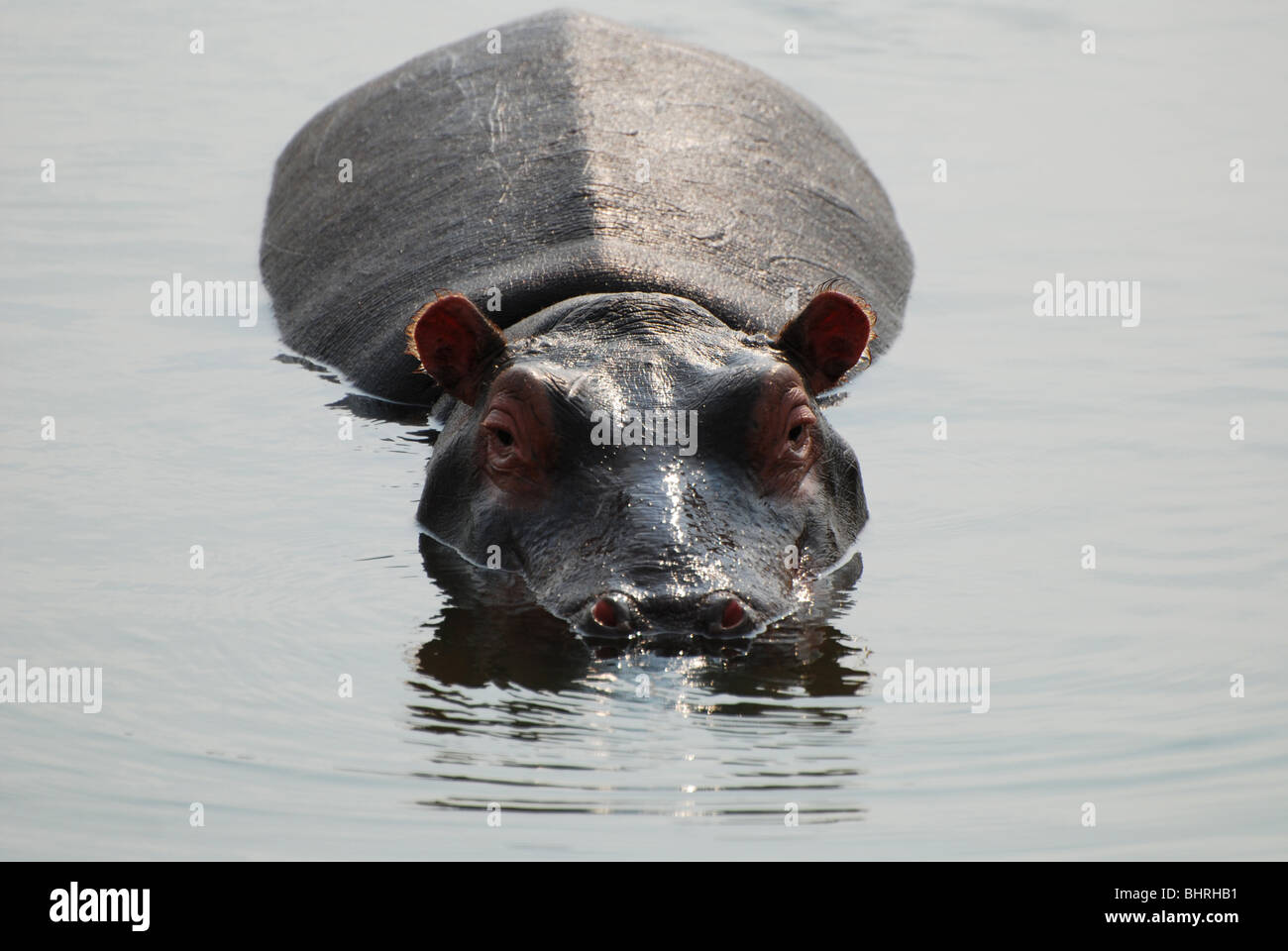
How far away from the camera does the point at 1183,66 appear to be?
20125mm

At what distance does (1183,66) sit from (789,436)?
13.5 meters

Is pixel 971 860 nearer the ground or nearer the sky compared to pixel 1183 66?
nearer the ground

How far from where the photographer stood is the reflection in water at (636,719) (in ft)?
20.2

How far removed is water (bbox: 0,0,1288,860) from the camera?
613 centimetres

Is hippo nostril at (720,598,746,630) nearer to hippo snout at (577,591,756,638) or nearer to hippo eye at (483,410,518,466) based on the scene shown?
hippo snout at (577,591,756,638)

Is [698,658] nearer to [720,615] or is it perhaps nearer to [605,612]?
[720,615]

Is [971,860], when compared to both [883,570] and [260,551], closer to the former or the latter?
[883,570]

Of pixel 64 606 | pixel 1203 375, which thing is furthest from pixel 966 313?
pixel 64 606

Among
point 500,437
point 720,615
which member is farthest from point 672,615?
point 500,437

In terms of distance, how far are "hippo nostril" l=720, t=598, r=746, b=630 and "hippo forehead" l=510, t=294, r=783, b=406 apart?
1.18 m

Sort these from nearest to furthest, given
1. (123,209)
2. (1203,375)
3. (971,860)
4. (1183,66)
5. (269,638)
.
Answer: (971,860) < (269,638) < (1203,375) < (123,209) < (1183,66)

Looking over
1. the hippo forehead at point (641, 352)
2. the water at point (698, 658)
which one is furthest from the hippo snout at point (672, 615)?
the hippo forehead at point (641, 352)

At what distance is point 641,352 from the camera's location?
8.16 metres

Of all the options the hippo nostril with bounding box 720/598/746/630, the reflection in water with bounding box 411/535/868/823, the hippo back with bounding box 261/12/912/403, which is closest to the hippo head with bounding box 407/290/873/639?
the hippo nostril with bounding box 720/598/746/630
